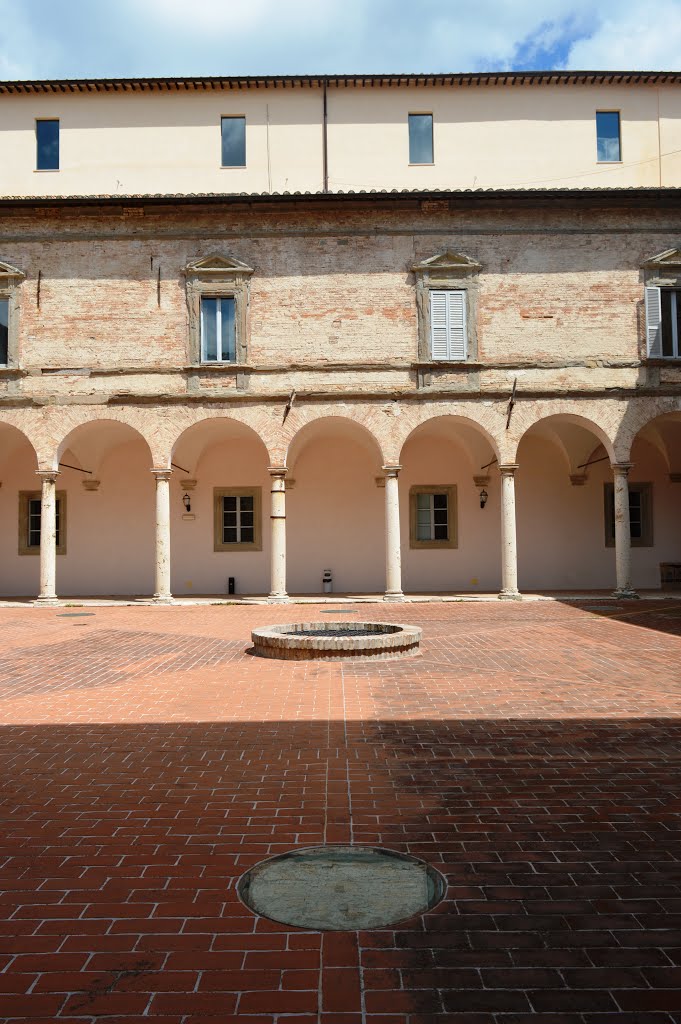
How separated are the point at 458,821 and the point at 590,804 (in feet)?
2.77

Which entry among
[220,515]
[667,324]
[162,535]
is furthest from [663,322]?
[162,535]

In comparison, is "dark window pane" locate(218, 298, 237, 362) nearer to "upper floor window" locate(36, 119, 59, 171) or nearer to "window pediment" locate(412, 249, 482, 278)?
"window pediment" locate(412, 249, 482, 278)

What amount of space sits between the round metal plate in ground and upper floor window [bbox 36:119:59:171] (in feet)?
72.8

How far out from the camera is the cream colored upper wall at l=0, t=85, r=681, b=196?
67.8ft

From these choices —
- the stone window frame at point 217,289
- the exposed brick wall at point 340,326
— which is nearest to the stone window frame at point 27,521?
the exposed brick wall at point 340,326

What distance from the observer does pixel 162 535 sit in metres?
17.9

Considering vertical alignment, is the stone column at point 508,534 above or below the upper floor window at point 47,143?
below

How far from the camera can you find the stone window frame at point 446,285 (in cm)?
1781

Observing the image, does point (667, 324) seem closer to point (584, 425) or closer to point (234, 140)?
point (584, 425)

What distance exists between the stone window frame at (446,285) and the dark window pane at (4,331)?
10107 mm

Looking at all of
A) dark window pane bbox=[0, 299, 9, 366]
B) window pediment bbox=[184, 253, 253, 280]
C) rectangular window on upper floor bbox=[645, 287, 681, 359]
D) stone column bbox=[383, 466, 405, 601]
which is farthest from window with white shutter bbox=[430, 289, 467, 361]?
dark window pane bbox=[0, 299, 9, 366]

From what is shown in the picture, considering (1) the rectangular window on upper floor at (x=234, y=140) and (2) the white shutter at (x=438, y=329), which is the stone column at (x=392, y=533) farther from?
(1) the rectangular window on upper floor at (x=234, y=140)

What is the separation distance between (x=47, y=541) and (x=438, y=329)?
35.7 feet

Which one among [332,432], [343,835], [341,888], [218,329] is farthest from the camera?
[332,432]
